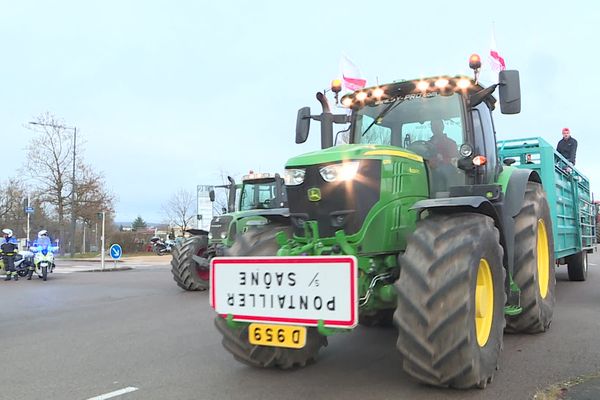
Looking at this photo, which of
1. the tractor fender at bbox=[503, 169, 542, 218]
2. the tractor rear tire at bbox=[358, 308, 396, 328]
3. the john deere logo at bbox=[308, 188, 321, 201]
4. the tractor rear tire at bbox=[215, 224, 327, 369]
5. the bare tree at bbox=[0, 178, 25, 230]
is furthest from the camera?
the bare tree at bbox=[0, 178, 25, 230]

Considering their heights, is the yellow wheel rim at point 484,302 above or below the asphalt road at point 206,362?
above

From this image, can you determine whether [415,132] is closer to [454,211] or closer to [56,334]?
[454,211]

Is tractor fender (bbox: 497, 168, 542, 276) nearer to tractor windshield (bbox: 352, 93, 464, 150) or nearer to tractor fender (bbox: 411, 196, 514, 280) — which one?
tractor fender (bbox: 411, 196, 514, 280)

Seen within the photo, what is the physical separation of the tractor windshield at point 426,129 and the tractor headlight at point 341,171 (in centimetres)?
110

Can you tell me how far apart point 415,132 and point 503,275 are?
66.0 inches

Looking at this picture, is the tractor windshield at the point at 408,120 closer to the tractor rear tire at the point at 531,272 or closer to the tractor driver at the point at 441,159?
the tractor driver at the point at 441,159

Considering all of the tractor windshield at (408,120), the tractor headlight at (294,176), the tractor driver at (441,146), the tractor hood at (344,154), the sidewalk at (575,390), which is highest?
the tractor windshield at (408,120)

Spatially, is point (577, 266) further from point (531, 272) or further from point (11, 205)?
point (11, 205)

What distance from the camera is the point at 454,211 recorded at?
4219 millimetres

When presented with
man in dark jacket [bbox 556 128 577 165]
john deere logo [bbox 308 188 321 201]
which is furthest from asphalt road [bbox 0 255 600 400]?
man in dark jacket [bbox 556 128 577 165]

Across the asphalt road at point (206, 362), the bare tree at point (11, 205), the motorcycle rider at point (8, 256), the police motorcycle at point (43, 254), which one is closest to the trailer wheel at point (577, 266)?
the asphalt road at point (206, 362)

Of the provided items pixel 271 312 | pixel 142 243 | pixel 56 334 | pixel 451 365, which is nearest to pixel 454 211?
pixel 451 365

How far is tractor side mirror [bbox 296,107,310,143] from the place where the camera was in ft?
18.6

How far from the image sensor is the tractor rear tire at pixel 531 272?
5.57 meters
